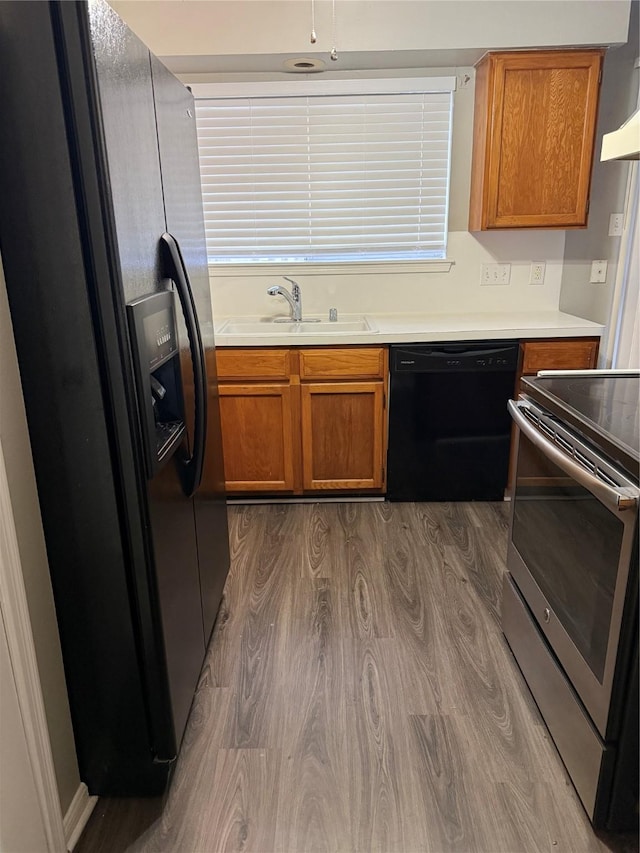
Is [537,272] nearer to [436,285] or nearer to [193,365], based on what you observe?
[436,285]

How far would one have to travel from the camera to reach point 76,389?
A: 4.06 feet

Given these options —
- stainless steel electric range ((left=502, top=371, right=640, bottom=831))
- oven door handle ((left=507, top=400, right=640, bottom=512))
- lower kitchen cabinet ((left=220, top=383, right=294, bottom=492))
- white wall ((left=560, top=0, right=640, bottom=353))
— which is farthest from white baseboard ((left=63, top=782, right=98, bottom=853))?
white wall ((left=560, top=0, right=640, bottom=353))

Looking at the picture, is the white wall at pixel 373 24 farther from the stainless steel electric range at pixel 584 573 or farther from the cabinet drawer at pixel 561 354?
the stainless steel electric range at pixel 584 573

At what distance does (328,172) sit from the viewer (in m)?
3.27

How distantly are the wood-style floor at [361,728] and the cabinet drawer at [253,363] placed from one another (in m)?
0.87

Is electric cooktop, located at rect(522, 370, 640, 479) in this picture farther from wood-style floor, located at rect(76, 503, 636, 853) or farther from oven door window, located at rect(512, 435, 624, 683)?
wood-style floor, located at rect(76, 503, 636, 853)

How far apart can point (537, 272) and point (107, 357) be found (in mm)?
2807

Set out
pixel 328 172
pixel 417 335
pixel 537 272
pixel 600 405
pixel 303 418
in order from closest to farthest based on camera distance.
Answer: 1. pixel 600 405
2. pixel 417 335
3. pixel 303 418
4. pixel 328 172
5. pixel 537 272

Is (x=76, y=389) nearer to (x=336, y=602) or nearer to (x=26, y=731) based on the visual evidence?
(x=26, y=731)

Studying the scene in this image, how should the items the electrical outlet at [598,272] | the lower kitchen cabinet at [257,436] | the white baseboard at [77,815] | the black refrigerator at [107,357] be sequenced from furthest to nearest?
the electrical outlet at [598,272] → the lower kitchen cabinet at [257,436] → the white baseboard at [77,815] → the black refrigerator at [107,357]

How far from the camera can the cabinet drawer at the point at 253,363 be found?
2916 mm

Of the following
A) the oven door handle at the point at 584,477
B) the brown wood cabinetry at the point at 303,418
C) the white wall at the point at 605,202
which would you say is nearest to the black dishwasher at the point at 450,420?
the brown wood cabinetry at the point at 303,418

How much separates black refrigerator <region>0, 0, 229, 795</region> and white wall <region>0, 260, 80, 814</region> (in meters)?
0.02

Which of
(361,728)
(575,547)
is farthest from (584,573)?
(361,728)
